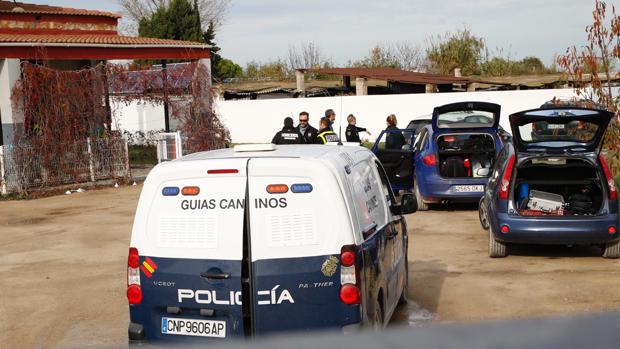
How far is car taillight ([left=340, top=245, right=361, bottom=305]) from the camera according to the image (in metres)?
5.04

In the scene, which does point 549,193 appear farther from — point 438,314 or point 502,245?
point 438,314

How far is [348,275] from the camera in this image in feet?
16.6

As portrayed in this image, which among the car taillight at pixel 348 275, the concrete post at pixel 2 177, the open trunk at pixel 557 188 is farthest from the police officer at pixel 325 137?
the car taillight at pixel 348 275

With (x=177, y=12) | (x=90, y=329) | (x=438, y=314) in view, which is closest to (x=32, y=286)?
(x=90, y=329)

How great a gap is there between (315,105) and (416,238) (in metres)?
24.8

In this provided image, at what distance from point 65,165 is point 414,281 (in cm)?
1285

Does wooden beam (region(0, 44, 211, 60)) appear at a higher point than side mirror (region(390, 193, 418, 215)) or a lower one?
higher

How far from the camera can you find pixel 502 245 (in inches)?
402

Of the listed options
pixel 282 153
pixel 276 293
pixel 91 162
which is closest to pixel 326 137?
pixel 91 162

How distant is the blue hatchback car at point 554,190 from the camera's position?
963 centimetres

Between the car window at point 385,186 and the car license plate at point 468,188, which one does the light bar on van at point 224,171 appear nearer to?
the car window at point 385,186

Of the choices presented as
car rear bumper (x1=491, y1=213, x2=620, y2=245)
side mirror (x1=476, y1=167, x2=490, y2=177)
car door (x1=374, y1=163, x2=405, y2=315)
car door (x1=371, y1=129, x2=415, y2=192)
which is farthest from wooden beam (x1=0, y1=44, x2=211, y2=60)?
car door (x1=374, y1=163, x2=405, y2=315)

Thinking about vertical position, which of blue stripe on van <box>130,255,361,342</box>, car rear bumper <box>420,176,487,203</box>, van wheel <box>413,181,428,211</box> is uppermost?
blue stripe on van <box>130,255,361,342</box>

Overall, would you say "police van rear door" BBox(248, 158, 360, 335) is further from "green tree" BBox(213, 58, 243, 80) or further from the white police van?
"green tree" BBox(213, 58, 243, 80)
